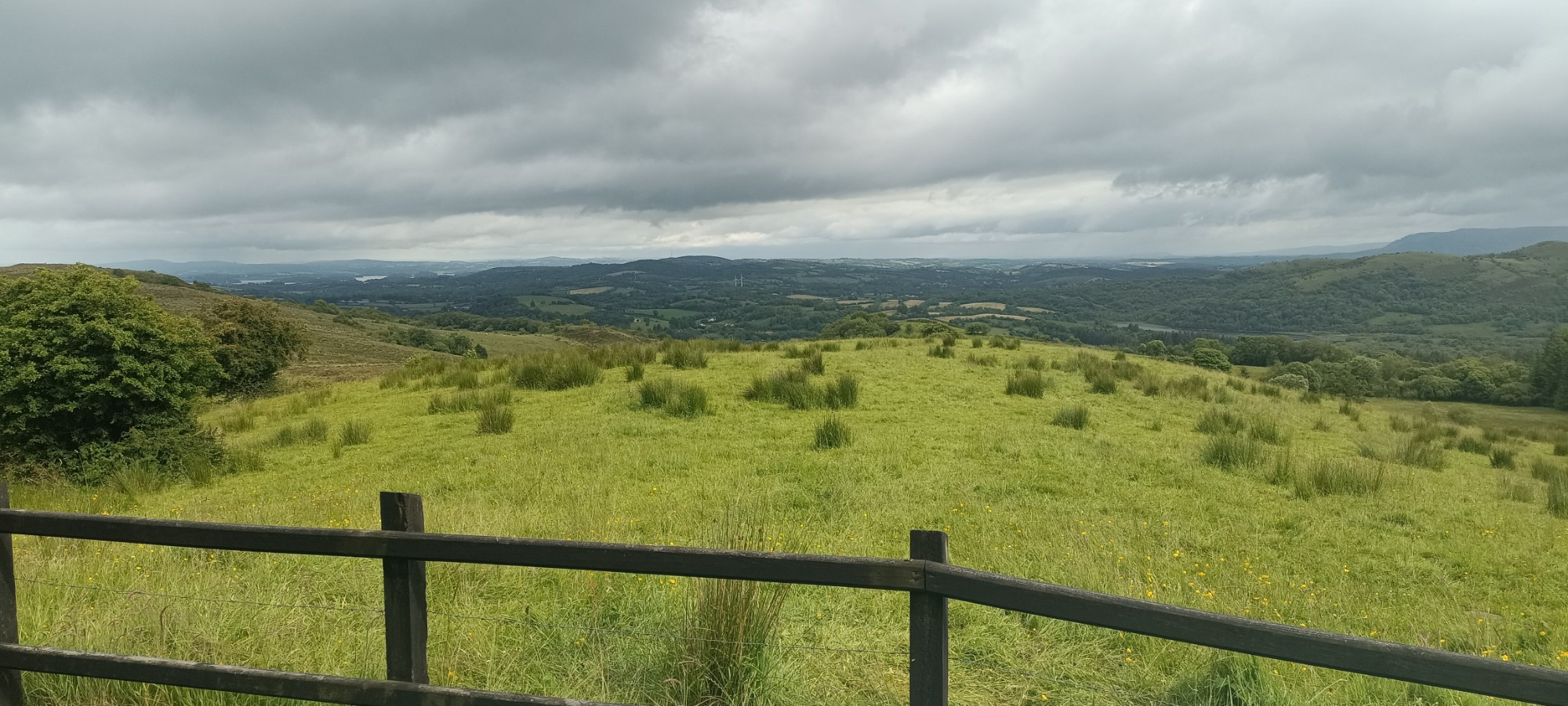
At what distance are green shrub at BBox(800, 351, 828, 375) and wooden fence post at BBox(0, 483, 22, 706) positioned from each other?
1400 centimetres

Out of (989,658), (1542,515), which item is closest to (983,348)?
(1542,515)

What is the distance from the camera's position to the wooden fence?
7.32 feet

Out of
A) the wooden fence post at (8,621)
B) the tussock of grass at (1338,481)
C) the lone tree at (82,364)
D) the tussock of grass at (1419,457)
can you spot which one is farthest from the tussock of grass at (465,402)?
the tussock of grass at (1419,457)

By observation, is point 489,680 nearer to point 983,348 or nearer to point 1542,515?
point 1542,515

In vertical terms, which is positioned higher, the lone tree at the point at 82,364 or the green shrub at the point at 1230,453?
the lone tree at the point at 82,364

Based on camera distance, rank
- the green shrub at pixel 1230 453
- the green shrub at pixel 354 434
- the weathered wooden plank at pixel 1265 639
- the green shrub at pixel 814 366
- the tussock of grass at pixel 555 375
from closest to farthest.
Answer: the weathered wooden plank at pixel 1265 639
the green shrub at pixel 1230 453
the green shrub at pixel 354 434
the tussock of grass at pixel 555 375
the green shrub at pixel 814 366

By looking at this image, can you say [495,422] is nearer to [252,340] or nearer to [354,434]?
[354,434]

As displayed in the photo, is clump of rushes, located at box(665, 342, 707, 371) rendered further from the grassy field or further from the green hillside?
the green hillside

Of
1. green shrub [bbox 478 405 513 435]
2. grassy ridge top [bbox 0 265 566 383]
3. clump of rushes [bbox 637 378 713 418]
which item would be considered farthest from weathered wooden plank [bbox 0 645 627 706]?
grassy ridge top [bbox 0 265 566 383]

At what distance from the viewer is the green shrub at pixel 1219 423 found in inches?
531

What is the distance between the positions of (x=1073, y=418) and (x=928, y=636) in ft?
39.3

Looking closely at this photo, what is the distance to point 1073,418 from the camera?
534 inches

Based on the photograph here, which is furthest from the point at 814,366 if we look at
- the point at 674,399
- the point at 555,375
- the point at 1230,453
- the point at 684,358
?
the point at 1230,453

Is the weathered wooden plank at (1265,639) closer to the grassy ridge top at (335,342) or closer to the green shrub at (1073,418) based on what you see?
the green shrub at (1073,418)
